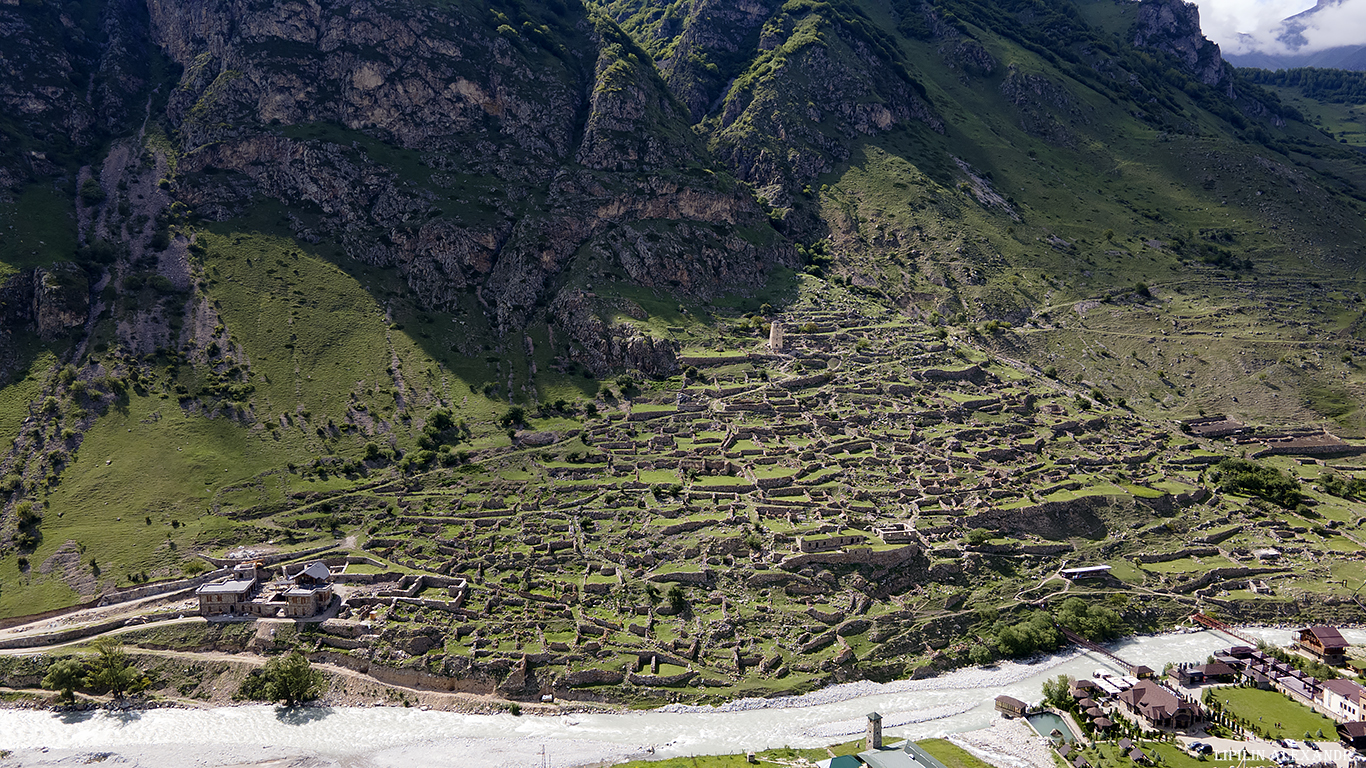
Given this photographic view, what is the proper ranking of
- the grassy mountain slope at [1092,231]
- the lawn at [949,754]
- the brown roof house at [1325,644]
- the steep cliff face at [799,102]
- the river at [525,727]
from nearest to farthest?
the lawn at [949,754]
the river at [525,727]
the brown roof house at [1325,644]
the grassy mountain slope at [1092,231]
the steep cliff face at [799,102]

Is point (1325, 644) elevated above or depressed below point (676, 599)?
below

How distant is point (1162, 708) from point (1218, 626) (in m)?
22.6

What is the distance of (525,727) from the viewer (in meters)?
62.3

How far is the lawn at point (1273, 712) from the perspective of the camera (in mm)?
58438

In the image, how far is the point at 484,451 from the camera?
9675cm

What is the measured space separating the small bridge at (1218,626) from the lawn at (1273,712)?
9.31 m

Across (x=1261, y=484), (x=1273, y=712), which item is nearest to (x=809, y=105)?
(x=1261, y=484)

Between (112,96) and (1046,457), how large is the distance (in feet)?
579

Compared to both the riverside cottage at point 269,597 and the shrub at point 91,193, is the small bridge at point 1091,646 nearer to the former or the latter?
the riverside cottage at point 269,597

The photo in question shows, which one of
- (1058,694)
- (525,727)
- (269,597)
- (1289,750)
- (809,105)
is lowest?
(1289,750)

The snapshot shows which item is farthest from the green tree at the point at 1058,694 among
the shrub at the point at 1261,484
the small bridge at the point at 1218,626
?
the shrub at the point at 1261,484

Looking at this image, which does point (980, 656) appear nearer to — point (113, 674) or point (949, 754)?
point (949, 754)

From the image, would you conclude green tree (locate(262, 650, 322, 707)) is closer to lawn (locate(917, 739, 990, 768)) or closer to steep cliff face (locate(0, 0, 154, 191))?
lawn (locate(917, 739, 990, 768))

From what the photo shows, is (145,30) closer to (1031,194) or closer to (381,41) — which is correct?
(381,41)
